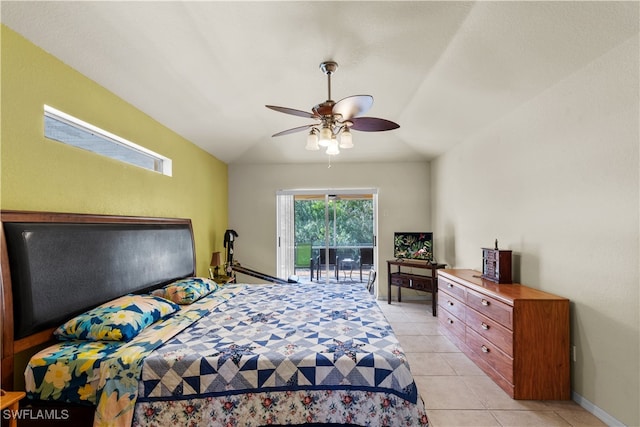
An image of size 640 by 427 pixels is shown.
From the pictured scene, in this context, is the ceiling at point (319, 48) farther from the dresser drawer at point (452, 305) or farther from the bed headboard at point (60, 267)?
the dresser drawer at point (452, 305)

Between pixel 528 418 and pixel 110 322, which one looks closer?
Answer: pixel 110 322

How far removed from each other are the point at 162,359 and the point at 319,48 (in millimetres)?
2424

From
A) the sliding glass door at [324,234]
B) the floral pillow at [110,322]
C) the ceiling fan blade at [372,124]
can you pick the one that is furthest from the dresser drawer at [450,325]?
the floral pillow at [110,322]

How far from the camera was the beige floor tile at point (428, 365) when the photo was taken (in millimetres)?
2783

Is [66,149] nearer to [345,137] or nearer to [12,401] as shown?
[12,401]

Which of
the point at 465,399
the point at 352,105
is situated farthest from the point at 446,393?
the point at 352,105

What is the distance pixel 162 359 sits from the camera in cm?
167

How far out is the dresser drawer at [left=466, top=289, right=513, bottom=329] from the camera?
7.97ft

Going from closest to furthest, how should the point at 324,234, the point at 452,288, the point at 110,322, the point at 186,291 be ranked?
1. the point at 110,322
2. the point at 186,291
3. the point at 452,288
4. the point at 324,234

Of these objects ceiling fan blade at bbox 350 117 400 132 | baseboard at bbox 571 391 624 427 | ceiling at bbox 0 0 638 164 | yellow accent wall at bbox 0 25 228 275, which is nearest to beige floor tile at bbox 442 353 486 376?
baseboard at bbox 571 391 624 427

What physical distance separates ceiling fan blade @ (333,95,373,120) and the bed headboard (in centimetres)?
201

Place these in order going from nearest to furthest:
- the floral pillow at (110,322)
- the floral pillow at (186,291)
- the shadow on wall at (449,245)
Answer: the floral pillow at (110,322) < the floral pillow at (186,291) < the shadow on wall at (449,245)

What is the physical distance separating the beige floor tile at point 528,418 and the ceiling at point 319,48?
8.33 ft

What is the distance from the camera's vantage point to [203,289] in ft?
10.1
